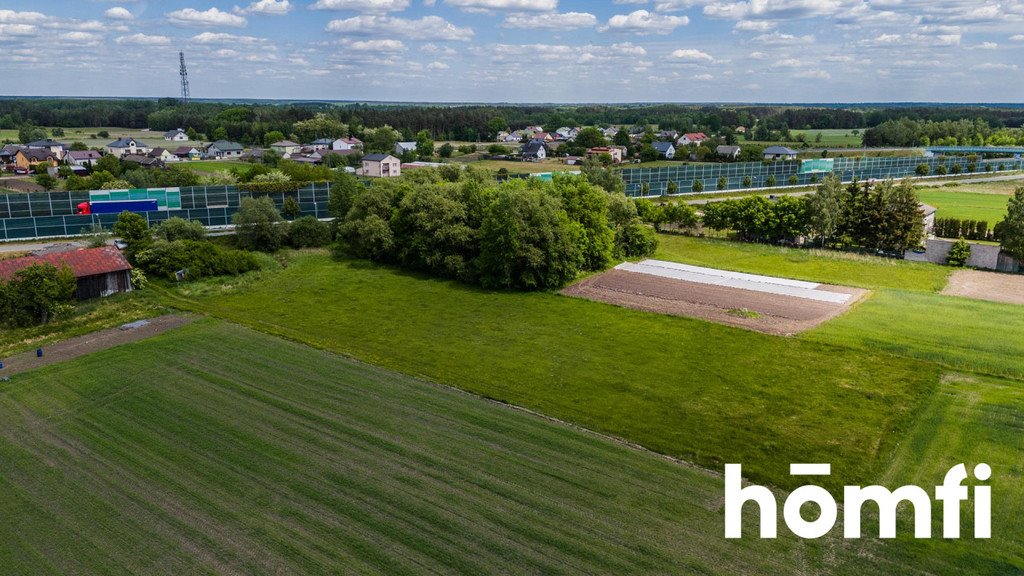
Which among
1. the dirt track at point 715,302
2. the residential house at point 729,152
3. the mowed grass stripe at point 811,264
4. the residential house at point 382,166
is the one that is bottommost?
the dirt track at point 715,302

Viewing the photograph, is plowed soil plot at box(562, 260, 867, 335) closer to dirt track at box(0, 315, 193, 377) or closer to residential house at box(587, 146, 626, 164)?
dirt track at box(0, 315, 193, 377)

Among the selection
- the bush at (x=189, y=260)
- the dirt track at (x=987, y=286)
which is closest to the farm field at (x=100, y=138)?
the bush at (x=189, y=260)

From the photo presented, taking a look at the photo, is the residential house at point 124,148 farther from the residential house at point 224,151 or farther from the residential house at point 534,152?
the residential house at point 534,152

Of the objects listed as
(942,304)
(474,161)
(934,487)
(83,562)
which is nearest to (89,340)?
(83,562)

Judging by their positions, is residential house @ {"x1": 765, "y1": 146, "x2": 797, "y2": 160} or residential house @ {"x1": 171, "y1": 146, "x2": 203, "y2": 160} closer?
residential house @ {"x1": 765, "y1": 146, "x2": 797, "y2": 160}

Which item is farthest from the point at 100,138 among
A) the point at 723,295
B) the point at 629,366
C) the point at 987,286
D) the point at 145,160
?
the point at 987,286

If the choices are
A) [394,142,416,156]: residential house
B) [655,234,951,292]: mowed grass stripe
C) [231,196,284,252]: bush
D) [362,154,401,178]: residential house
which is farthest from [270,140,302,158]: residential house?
[655,234,951,292]: mowed grass stripe
